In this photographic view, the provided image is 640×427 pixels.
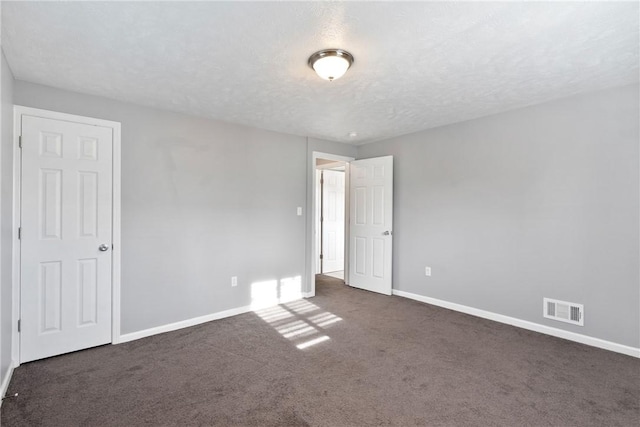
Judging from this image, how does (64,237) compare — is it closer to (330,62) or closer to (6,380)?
(6,380)

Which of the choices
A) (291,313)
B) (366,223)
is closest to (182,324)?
(291,313)

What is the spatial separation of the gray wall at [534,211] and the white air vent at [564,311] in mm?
56

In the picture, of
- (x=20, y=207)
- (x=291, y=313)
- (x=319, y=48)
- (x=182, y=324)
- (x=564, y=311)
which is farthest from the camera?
(x=291, y=313)

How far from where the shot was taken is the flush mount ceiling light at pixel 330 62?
218 cm

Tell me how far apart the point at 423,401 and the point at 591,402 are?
1143mm

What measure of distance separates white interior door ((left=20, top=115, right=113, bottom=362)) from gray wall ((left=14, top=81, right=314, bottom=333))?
18cm

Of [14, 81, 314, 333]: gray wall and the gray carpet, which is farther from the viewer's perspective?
[14, 81, 314, 333]: gray wall

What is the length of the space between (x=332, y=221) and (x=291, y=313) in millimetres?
2984

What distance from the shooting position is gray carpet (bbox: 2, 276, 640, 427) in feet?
6.51

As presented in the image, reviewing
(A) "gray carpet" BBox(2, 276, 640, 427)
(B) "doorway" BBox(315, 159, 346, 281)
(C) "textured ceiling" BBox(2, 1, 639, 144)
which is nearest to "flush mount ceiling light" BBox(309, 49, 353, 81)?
(C) "textured ceiling" BBox(2, 1, 639, 144)

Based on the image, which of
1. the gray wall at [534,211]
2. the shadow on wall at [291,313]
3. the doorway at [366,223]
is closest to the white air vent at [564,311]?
the gray wall at [534,211]

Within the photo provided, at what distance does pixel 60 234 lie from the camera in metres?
2.79

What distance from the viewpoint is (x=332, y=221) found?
664 centimetres

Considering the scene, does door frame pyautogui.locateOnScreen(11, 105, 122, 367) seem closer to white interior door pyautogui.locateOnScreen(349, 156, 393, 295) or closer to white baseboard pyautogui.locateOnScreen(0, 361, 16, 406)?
white baseboard pyautogui.locateOnScreen(0, 361, 16, 406)
